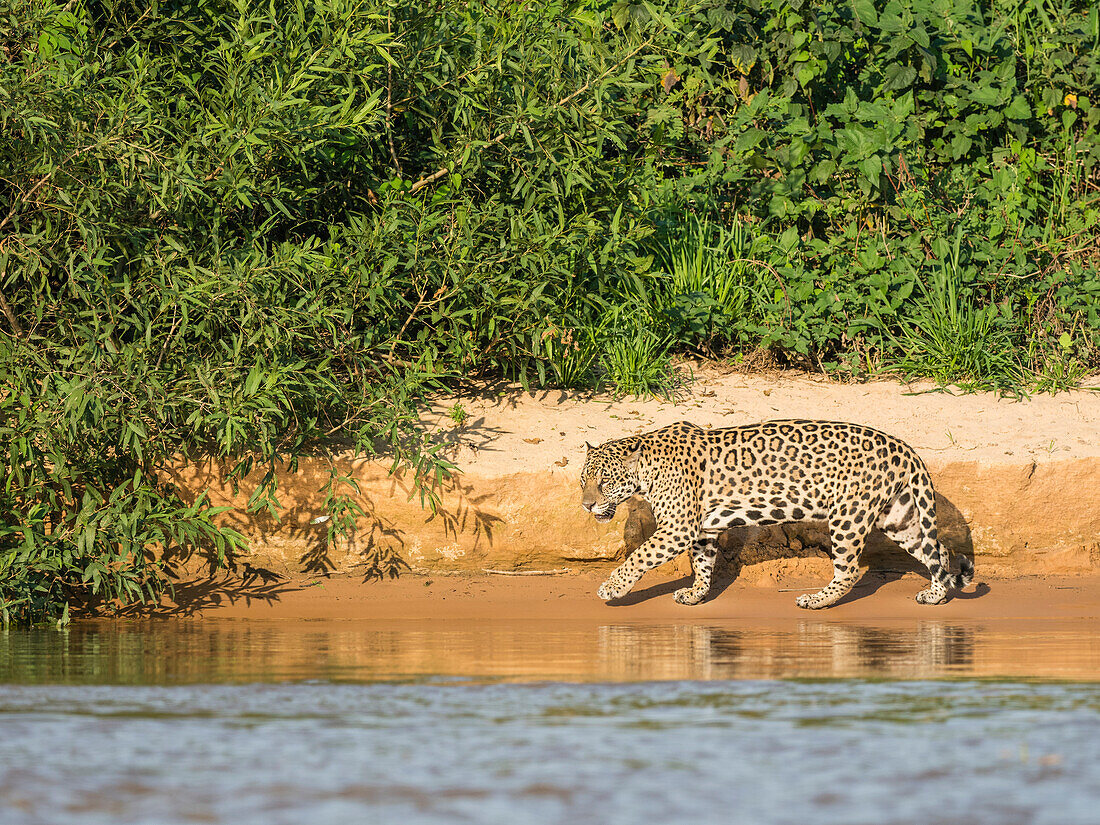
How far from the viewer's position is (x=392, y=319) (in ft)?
27.0

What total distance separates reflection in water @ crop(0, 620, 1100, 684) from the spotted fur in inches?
20.8

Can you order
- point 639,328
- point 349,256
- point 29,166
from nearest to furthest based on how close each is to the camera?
point 29,166, point 349,256, point 639,328

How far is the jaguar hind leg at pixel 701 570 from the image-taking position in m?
A: 7.71

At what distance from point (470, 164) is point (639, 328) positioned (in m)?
1.66

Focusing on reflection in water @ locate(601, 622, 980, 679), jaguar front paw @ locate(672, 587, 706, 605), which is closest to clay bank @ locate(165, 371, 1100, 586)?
jaguar front paw @ locate(672, 587, 706, 605)

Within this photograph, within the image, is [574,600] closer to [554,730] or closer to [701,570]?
[701,570]

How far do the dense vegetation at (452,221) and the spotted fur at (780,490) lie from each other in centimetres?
116

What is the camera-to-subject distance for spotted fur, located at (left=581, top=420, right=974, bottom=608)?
7527mm

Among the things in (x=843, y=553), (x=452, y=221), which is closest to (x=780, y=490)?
(x=843, y=553)

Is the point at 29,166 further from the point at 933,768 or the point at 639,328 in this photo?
the point at 933,768

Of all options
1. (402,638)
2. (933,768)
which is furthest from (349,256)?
(933,768)

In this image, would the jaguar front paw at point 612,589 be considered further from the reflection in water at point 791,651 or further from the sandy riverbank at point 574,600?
the reflection in water at point 791,651

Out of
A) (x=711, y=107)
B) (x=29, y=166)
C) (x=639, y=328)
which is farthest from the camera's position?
(x=711, y=107)

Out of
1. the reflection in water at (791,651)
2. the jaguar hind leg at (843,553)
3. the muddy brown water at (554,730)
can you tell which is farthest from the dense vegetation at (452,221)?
the jaguar hind leg at (843,553)
